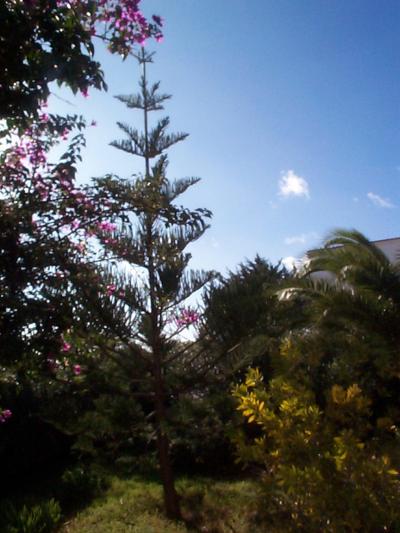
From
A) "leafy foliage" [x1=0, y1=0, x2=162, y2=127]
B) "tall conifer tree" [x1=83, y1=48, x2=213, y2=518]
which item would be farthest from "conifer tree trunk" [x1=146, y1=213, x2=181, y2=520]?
"leafy foliage" [x1=0, y1=0, x2=162, y2=127]

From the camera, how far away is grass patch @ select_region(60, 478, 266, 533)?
4.62m

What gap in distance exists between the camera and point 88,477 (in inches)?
248

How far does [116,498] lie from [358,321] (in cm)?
338

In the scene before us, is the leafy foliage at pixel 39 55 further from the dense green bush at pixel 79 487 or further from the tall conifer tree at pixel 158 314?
the dense green bush at pixel 79 487

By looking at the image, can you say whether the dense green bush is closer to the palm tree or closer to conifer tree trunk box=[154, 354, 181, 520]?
conifer tree trunk box=[154, 354, 181, 520]

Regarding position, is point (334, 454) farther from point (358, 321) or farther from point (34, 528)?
point (358, 321)

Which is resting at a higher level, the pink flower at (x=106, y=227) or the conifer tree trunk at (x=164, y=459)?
the pink flower at (x=106, y=227)

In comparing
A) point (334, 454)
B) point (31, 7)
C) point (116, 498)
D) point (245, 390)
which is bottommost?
point (116, 498)

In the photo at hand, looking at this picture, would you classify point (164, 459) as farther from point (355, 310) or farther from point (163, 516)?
point (355, 310)

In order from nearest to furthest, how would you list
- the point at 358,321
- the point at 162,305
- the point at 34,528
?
the point at 34,528 < the point at 162,305 < the point at 358,321

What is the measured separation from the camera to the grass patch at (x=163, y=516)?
462 centimetres

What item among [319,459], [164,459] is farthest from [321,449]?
[164,459]

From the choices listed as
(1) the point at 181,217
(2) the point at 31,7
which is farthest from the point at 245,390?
(2) the point at 31,7

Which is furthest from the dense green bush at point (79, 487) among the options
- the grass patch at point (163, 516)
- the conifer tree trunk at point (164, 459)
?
the conifer tree trunk at point (164, 459)
